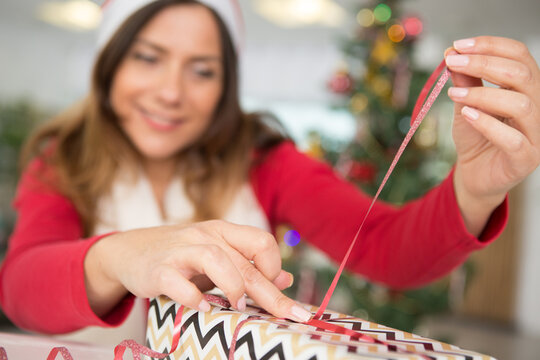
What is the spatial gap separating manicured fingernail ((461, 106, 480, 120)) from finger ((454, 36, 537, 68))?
0.21ft

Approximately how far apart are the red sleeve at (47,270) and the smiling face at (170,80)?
24 cm

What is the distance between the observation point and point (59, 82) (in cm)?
600

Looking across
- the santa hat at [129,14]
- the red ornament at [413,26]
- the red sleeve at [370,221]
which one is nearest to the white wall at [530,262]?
the red ornament at [413,26]

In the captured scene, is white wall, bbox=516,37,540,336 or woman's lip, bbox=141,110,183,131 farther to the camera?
white wall, bbox=516,37,540,336

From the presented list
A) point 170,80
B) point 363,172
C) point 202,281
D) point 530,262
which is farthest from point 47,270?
point 530,262

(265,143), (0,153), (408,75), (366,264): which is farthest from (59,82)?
(366,264)

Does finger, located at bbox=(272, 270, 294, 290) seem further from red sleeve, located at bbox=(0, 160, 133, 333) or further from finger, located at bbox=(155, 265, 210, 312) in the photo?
red sleeve, located at bbox=(0, 160, 133, 333)

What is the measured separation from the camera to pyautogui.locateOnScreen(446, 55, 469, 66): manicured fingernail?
0.50m

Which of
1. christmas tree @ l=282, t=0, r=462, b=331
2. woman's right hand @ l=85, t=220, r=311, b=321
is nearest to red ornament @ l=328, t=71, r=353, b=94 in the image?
christmas tree @ l=282, t=0, r=462, b=331

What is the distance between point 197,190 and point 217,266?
28.5 inches

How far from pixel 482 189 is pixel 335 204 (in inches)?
16.0

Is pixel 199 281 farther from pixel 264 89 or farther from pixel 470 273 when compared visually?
pixel 264 89

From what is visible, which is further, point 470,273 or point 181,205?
point 470,273

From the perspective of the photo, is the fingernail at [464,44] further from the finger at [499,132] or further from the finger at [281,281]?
the finger at [281,281]
